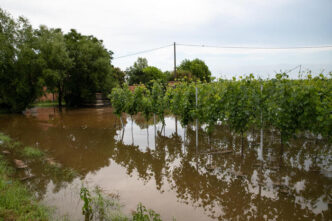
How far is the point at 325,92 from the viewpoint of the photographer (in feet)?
19.3

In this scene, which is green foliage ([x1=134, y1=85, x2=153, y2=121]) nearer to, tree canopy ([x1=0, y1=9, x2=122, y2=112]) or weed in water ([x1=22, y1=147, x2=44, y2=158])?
weed in water ([x1=22, y1=147, x2=44, y2=158])

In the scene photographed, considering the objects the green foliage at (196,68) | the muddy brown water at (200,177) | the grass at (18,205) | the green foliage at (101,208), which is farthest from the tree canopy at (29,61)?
the green foliage at (196,68)

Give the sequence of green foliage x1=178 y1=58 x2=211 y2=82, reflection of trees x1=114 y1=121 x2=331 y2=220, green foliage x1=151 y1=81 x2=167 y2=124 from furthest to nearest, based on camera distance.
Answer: green foliage x1=178 y1=58 x2=211 y2=82, green foliage x1=151 y1=81 x2=167 y2=124, reflection of trees x1=114 y1=121 x2=331 y2=220

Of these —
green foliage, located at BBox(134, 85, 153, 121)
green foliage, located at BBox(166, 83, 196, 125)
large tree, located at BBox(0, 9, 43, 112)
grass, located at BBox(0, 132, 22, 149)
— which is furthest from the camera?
large tree, located at BBox(0, 9, 43, 112)

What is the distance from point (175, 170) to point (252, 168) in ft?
8.17

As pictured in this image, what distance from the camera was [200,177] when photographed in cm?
654

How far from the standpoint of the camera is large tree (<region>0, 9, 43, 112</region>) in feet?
64.2

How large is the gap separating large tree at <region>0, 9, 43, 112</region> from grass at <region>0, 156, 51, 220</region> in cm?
1756

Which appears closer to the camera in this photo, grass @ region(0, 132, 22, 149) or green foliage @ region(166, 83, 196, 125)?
green foliage @ region(166, 83, 196, 125)

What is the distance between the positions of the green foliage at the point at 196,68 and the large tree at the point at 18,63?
37353mm

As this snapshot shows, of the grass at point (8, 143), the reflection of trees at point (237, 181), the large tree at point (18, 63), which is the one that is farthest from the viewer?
the large tree at point (18, 63)

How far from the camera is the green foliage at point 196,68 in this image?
54.1m

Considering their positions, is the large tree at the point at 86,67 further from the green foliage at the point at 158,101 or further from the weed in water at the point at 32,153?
the weed in water at the point at 32,153

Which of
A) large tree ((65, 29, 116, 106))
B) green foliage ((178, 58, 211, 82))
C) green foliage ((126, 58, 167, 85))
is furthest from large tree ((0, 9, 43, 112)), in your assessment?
green foliage ((178, 58, 211, 82))
